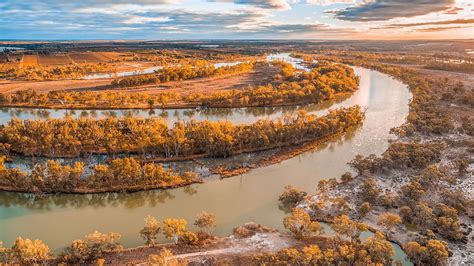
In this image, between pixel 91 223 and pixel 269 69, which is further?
pixel 269 69

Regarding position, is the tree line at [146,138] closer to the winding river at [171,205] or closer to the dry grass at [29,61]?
the winding river at [171,205]

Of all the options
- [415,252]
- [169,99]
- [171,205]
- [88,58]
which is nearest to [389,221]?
[415,252]

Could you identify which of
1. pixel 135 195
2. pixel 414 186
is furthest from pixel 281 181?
pixel 135 195

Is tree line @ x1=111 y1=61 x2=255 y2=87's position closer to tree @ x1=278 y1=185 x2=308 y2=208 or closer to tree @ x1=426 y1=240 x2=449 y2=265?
tree @ x1=278 y1=185 x2=308 y2=208

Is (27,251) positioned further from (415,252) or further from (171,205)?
(415,252)

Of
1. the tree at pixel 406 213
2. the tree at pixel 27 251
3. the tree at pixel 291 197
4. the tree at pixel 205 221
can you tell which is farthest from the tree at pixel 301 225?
the tree at pixel 27 251

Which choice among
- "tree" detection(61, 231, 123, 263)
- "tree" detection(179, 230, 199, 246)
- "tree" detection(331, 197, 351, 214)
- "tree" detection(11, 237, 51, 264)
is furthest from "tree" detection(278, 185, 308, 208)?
"tree" detection(11, 237, 51, 264)

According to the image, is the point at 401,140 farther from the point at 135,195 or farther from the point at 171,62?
the point at 171,62
